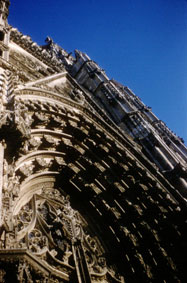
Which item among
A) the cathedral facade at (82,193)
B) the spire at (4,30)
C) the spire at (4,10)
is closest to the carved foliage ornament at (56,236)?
the cathedral facade at (82,193)

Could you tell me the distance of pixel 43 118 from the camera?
313 inches

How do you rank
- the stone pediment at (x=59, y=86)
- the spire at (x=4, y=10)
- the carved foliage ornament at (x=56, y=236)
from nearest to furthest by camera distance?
the carved foliage ornament at (x=56, y=236), the stone pediment at (x=59, y=86), the spire at (x=4, y=10)

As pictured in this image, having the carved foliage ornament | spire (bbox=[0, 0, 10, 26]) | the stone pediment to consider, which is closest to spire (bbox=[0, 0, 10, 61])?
spire (bbox=[0, 0, 10, 26])

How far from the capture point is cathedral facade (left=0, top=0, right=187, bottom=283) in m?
6.11

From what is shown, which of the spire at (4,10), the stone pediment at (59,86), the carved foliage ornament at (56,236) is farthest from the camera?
the spire at (4,10)

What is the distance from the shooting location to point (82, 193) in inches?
344

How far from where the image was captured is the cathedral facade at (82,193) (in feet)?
20.1

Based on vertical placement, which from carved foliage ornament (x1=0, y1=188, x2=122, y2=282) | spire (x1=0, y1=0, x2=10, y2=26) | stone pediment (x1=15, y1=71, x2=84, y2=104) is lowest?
carved foliage ornament (x1=0, y1=188, x2=122, y2=282)

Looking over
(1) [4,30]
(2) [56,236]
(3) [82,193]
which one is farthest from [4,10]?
(2) [56,236]

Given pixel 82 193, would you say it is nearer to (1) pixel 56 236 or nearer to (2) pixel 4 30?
(1) pixel 56 236

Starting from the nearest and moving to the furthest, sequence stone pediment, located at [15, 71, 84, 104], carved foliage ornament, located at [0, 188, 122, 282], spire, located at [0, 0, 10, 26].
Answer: carved foliage ornament, located at [0, 188, 122, 282], stone pediment, located at [15, 71, 84, 104], spire, located at [0, 0, 10, 26]

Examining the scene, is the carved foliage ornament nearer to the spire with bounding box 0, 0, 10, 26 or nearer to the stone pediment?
the stone pediment

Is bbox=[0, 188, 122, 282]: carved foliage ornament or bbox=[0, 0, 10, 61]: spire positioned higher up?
bbox=[0, 0, 10, 61]: spire

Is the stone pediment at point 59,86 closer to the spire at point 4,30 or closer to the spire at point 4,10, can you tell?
the spire at point 4,30
